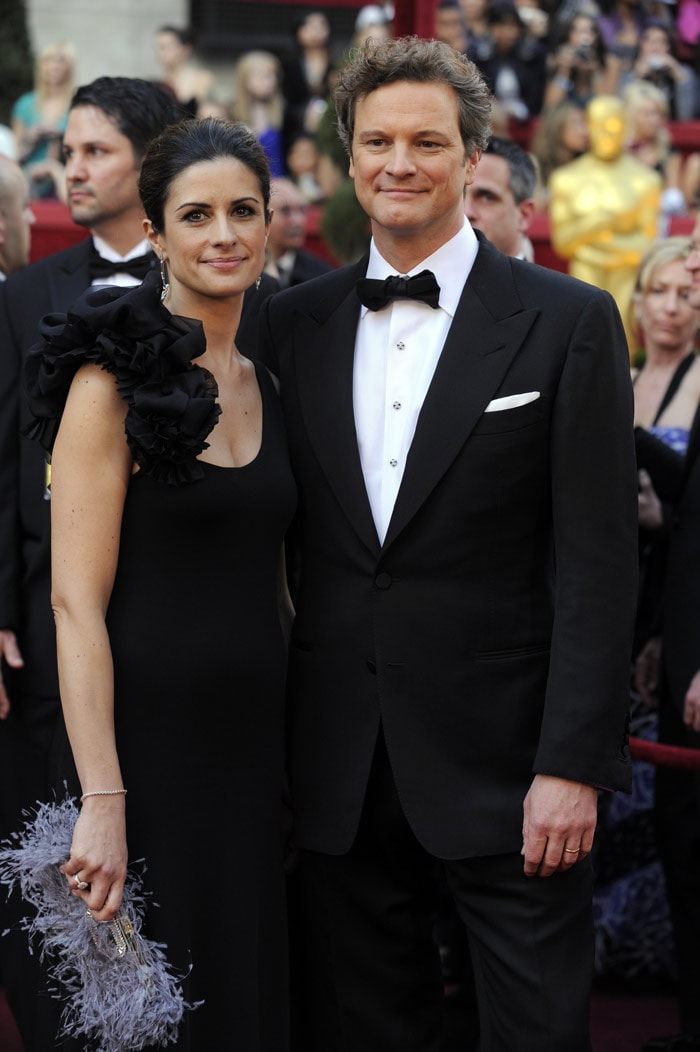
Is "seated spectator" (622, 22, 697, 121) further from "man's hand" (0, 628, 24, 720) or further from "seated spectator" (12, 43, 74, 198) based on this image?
"man's hand" (0, 628, 24, 720)

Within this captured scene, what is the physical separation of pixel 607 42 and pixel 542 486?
9.22 metres

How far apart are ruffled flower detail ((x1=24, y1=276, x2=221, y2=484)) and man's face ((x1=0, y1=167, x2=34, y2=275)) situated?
155 cm

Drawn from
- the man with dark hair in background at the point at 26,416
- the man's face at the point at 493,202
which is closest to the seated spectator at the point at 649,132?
the man's face at the point at 493,202

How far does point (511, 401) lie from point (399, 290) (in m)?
0.31

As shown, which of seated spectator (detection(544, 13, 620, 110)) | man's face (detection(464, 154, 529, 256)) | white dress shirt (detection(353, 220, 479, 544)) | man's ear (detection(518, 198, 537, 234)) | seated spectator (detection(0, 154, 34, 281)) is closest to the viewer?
white dress shirt (detection(353, 220, 479, 544))

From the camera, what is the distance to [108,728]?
2.58 meters

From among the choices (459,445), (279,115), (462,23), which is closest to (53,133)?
(279,115)

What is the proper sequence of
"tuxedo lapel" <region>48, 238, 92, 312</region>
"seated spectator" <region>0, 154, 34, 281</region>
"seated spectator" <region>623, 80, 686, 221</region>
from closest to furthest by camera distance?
1. "tuxedo lapel" <region>48, 238, 92, 312</region>
2. "seated spectator" <region>0, 154, 34, 281</region>
3. "seated spectator" <region>623, 80, 686, 221</region>

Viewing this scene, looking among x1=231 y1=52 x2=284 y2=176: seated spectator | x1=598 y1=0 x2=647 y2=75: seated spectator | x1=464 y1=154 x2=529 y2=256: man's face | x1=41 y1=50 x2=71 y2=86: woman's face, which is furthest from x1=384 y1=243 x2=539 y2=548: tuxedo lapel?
x1=598 y1=0 x2=647 y2=75: seated spectator

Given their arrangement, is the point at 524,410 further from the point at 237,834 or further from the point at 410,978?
the point at 410,978

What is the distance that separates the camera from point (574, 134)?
891cm

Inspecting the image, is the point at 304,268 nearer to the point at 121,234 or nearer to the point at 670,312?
the point at 670,312

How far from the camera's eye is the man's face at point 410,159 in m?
2.70

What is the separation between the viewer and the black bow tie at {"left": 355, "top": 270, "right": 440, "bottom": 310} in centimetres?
273
